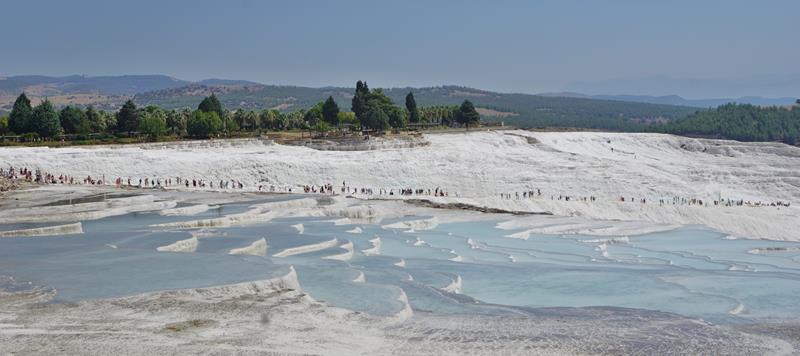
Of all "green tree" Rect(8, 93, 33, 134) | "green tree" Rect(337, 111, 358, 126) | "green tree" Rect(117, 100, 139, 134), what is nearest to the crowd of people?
"green tree" Rect(8, 93, 33, 134)

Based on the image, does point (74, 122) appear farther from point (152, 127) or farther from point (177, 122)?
point (177, 122)

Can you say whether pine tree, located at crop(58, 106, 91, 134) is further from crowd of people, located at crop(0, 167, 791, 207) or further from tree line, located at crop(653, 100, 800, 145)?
tree line, located at crop(653, 100, 800, 145)

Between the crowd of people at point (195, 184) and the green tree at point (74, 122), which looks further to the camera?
the green tree at point (74, 122)

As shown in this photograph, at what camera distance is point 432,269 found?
2303cm

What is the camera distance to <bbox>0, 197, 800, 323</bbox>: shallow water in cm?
1812

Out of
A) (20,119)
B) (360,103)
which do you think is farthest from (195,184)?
(360,103)

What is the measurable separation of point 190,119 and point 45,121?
12351 millimetres

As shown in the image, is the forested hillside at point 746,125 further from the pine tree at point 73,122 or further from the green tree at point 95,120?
the pine tree at point 73,122

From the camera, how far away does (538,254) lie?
92.6 feet

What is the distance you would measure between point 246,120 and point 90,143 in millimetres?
24121

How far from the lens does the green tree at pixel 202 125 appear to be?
66625 millimetres

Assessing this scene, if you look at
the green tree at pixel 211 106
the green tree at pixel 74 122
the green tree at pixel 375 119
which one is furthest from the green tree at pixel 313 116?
the green tree at pixel 74 122

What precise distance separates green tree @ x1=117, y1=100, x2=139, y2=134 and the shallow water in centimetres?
3653

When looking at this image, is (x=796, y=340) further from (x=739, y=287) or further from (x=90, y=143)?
(x=90, y=143)
